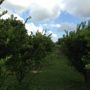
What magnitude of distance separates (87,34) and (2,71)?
14140 mm

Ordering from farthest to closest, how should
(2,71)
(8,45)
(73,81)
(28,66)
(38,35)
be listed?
(73,81) < (38,35) < (28,66) < (8,45) < (2,71)

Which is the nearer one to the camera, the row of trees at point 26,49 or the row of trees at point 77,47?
the row of trees at point 26,49

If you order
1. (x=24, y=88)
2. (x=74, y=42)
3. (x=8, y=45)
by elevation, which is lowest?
(x=24, y=88)

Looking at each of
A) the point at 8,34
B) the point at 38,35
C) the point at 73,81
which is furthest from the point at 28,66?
the point at 8,34

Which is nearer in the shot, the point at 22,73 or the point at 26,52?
the point at 26,52

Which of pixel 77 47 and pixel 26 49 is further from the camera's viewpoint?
pixel 77 47

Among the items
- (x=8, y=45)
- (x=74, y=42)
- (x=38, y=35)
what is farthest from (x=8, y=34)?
(x=74, y=42)

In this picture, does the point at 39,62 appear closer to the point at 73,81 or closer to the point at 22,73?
the point at 22,73

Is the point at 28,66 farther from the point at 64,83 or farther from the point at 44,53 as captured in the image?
the point at 64,83

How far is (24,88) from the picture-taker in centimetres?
1720

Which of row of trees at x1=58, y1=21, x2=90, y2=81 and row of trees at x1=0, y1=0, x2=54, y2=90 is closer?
row of trees at x1=0, y1=0, x2=54, y2=90

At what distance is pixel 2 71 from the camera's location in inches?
205

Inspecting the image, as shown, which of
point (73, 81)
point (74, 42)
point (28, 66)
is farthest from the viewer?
point (73, 81)

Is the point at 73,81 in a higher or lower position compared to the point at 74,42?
lower
